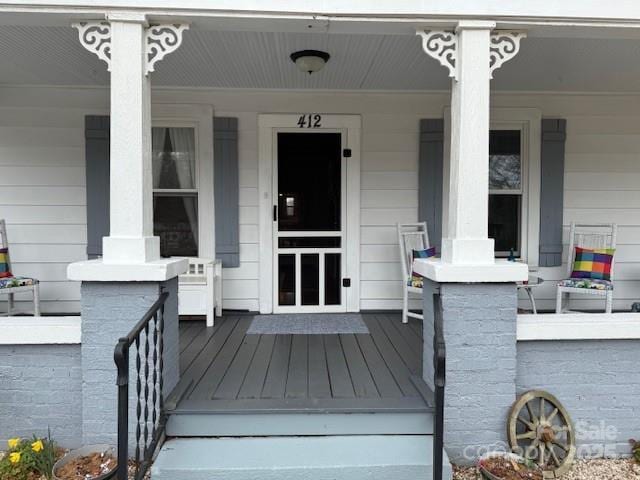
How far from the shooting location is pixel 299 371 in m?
2.78

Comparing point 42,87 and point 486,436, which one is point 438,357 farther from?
point 42,87

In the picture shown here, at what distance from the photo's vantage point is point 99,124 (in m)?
4.10

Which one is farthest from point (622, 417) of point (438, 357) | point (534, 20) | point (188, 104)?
point (188, 104)

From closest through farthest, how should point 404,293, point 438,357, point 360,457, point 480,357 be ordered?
point 438,357, point 360,457, point 480,357, point 404,293

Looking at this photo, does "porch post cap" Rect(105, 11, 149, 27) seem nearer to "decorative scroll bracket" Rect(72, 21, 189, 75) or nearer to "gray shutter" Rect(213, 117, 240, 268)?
"decorative scroll bracket" Rect(72, 21, 189, 75)

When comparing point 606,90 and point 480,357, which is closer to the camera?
point 480,357

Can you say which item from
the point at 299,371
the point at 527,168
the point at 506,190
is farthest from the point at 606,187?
the point at 299,371

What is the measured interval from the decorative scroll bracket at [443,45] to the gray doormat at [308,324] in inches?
83.3

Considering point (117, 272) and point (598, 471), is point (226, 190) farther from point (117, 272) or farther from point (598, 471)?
point (598, 471)

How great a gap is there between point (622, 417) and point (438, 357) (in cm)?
147

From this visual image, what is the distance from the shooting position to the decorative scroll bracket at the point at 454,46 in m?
2.41

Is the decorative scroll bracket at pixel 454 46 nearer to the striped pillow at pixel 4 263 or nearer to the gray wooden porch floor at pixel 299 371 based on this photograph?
the gray wooden porch floor at pixel 299 371

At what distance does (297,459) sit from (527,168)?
3497mm

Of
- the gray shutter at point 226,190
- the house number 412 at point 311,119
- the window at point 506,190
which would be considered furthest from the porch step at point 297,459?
the house number 412 at point 311,119
